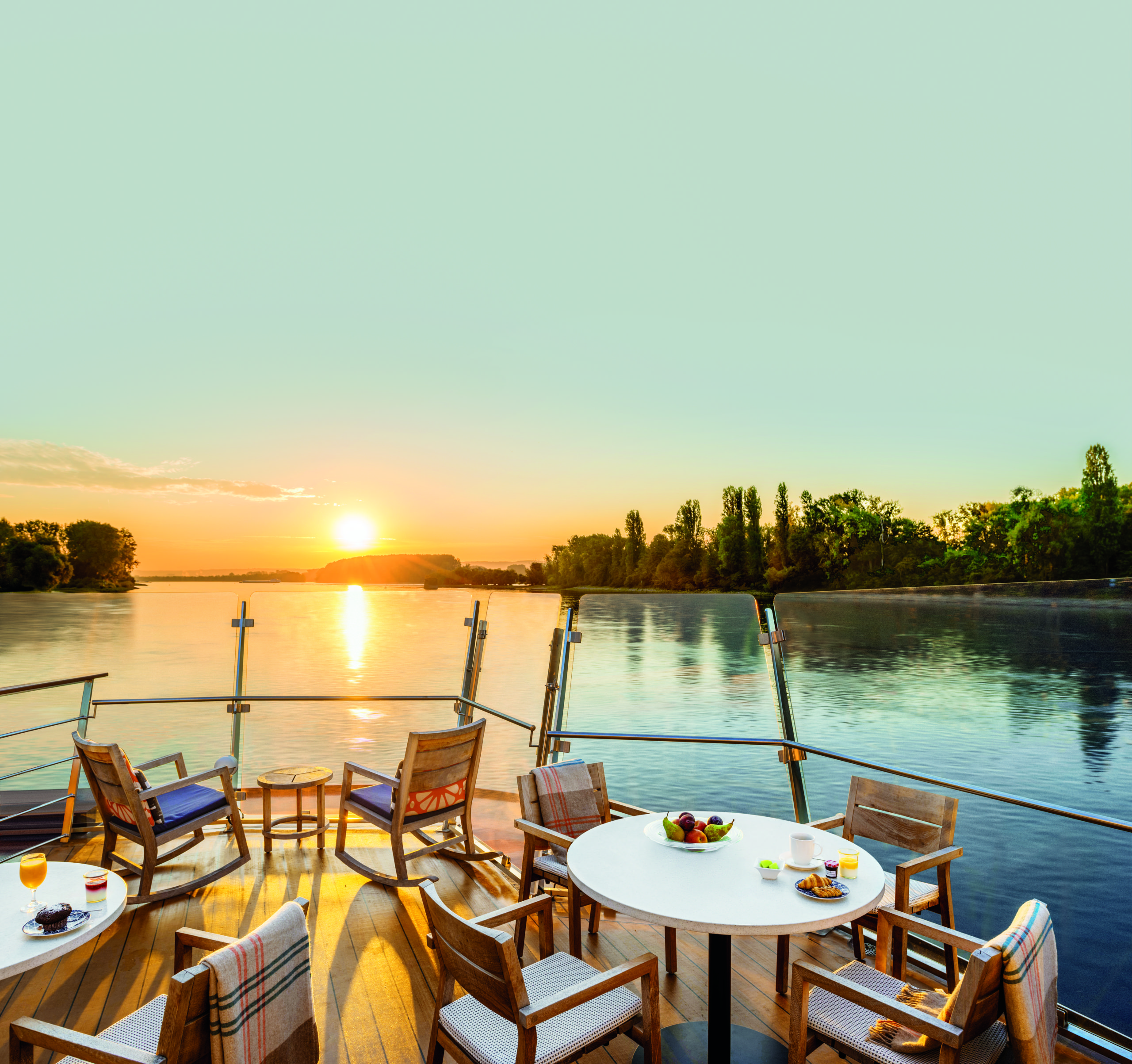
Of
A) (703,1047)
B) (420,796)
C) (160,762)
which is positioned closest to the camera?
(703,1047)

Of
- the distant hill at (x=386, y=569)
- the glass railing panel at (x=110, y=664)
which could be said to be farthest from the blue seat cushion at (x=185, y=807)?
the glass railing panel at (x=110, y=664)

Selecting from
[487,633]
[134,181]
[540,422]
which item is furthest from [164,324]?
[487,633]

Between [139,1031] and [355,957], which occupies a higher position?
[139,1031]

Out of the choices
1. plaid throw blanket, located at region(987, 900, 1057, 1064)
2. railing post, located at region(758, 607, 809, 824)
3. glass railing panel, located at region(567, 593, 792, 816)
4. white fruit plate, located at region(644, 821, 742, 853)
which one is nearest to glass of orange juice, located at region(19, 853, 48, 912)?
white fruit plate, located at region(644, 821, 742, 853)

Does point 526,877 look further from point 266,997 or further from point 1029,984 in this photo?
point 1029,984

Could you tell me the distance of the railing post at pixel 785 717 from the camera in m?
A: 3.74

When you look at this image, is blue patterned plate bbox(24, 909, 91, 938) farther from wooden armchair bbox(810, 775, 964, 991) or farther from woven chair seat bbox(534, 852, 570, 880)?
wooden armchair bbox(810, 775, 964, 991)

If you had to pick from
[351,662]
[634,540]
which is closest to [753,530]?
[634,540]

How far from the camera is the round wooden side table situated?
4398 mm

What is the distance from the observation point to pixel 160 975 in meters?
2.96

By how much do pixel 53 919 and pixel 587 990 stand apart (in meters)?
1.52

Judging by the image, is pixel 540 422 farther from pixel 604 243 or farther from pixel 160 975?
pixel 160 975

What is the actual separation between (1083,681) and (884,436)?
2959cm

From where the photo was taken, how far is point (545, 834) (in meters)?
2.96
